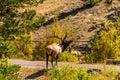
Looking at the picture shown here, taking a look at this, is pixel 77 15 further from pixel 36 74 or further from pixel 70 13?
pixel 36 74

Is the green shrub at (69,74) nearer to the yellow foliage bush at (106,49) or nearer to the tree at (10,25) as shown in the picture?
the tree at (10,25)

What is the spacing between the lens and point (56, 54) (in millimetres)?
25016

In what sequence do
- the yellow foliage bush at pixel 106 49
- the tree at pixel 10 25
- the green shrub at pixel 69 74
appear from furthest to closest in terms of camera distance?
the yellow foliage bush at pixel 106 49 < the tree at pixel 10 25 < the green shrub at pixel 69 74

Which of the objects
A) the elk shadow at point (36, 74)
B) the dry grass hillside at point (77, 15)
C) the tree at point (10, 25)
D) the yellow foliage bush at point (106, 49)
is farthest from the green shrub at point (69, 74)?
the dry grass hillside at point (77, 15)

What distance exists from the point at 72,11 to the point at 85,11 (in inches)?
73.8

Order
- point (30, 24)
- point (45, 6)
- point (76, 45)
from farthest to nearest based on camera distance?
point (45, 6) → point (76, 45) → point (30, 24)

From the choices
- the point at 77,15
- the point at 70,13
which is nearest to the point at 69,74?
the point at 77,15

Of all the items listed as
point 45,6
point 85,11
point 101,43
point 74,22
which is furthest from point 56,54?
point 45,6

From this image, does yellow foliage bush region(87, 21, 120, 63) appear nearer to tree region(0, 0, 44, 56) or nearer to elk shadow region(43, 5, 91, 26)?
tree region(0, 0, 44, 56)

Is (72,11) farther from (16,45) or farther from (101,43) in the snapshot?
(101,43)

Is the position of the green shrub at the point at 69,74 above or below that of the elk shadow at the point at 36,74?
above

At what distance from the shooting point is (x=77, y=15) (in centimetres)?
5341

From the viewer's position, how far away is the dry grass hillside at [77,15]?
49.1m

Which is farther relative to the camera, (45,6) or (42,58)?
(45,6)
